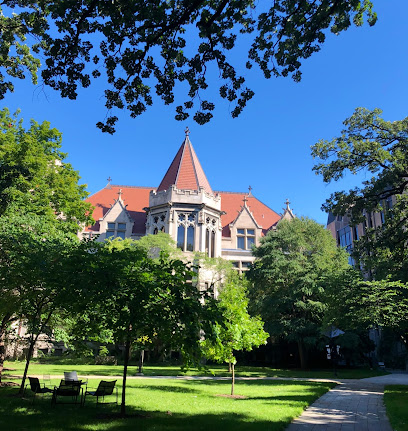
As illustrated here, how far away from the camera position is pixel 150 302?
31.8 ft

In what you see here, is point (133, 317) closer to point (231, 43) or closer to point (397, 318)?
point (231, 43)

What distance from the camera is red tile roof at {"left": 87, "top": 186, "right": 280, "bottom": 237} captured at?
155 feet

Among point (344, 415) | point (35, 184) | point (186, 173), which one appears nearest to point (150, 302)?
point (344, 415)

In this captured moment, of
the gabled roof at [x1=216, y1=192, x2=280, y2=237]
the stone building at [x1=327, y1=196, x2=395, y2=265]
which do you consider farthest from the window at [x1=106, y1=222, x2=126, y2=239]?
the stone building at [x1=327, y1=196, x2=395, y2=265]

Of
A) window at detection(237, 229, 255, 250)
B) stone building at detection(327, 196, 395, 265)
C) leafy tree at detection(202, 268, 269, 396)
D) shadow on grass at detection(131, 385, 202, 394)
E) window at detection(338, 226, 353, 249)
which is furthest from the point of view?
window at detection(338, 226, 353, 249)

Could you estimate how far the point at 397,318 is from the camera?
1928cm

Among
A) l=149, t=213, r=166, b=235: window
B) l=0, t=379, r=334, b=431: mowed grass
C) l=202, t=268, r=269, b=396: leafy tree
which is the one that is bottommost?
l=0, t=379, r=334, b=431: mowed grass

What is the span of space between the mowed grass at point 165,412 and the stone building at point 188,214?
24.0 m

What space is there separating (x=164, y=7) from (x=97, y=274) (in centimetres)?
622

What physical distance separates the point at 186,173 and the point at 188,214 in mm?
5707

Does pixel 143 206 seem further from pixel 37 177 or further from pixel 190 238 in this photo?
pixel 37 177

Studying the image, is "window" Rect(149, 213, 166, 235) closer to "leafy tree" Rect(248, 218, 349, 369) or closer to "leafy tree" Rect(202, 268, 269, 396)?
"leafy tree" Rect(248, 218, 349, 369)

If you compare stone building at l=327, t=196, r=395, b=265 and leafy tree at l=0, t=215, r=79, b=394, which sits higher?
stone building at l=327, t=196, r=395, b=265

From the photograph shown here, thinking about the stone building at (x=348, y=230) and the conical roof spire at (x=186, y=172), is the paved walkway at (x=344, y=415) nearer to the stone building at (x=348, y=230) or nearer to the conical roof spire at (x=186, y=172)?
the conical roof spire at (x=186, y=172)
